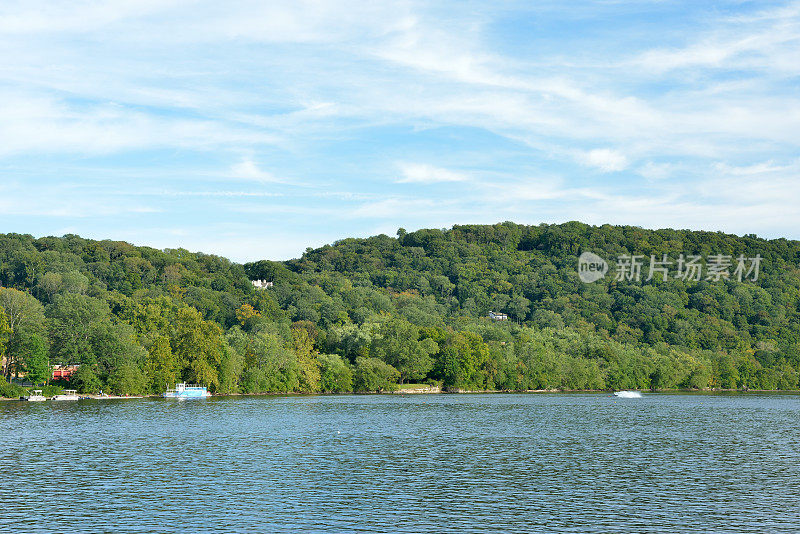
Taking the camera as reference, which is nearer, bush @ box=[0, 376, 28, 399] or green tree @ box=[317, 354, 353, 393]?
bush @ box=[0, 376, 28, 399]

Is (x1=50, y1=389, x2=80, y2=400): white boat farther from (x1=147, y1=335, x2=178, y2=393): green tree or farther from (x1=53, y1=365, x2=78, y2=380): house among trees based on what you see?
(x1=147, y1=335, x2=178, y2=393): green tree

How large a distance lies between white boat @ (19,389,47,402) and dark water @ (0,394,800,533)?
65.4 feet

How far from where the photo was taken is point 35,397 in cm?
11438

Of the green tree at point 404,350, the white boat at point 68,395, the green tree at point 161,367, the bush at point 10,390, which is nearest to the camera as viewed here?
the bush at point 10,390

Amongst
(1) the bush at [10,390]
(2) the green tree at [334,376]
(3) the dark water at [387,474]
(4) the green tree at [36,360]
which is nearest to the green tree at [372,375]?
(2) the green tree at [334,376]

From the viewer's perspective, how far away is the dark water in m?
38.5

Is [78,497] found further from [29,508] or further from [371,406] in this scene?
[371,406]

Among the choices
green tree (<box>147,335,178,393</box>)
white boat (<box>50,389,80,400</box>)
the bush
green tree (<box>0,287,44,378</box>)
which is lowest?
white boat (<box>50,389,80,400</box>)

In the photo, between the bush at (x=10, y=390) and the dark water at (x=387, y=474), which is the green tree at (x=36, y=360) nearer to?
the bush at (x=10, y=390)

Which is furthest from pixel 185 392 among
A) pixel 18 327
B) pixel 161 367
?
pixel 18 327

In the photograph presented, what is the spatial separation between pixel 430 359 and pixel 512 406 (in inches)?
1966

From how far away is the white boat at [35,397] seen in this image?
11419 cm

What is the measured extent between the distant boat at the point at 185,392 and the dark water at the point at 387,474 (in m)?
32.7

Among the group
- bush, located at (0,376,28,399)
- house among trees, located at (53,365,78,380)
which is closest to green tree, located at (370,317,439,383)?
house among trees, located at (53,365,78,380)
